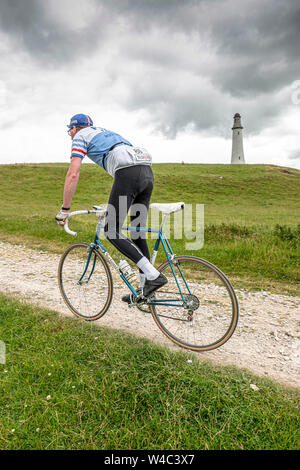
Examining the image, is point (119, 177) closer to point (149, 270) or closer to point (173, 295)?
point (149, 270)

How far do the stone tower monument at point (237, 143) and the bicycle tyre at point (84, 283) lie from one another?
2870 inches

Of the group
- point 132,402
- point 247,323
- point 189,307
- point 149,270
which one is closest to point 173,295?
point 189,307

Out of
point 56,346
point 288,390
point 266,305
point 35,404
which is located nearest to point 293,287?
point 266,305

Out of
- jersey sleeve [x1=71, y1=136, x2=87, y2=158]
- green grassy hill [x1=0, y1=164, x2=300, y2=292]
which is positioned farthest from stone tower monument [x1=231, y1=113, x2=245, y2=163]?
jersey sleeve [x1=71, y1=136, x2=87, y2=158]

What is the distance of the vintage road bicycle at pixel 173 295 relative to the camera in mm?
3822

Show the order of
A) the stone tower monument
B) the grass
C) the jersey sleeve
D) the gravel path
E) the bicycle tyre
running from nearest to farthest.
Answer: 1. the grass
2. the gravel path
3. the jersey sleeve
4. the bicycle tyre
5. the stone tower monument

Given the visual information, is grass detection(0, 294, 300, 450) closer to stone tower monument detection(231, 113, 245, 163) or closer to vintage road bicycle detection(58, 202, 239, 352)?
vintage road bicycle detection(58, 202, 239, 352)

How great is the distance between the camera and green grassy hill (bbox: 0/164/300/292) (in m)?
7.49

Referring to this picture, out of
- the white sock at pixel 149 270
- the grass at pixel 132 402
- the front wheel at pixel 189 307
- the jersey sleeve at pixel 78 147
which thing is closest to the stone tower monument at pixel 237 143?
the front wheel at pixel 189 307

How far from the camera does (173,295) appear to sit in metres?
4.11

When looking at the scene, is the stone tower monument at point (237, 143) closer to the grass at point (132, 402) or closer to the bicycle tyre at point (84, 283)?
the bicycle tyre at point (84, 283)

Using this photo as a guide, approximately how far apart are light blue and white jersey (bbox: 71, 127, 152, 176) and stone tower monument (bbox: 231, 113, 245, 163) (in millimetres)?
73035

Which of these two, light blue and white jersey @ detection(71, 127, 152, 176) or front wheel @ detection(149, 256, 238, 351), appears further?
light blue and white jersey @ detection(71, 127, 152, 176)
